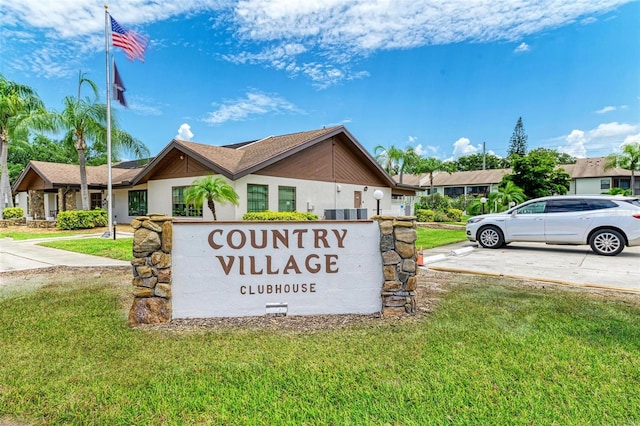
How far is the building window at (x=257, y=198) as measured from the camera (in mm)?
15734

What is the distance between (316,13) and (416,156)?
86.8ft

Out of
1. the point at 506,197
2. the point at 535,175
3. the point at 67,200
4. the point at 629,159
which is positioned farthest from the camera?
the point at 629,159

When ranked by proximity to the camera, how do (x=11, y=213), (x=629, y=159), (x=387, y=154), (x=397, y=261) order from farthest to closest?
(x=387, y=154) → (x=629, y=159) → (x=11, y=213) → (x=397, y=261)

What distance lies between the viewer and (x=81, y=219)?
19.1 m

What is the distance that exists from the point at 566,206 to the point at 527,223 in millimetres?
1072

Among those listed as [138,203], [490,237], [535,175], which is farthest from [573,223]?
[138,203]

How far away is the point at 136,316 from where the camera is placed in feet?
14.1

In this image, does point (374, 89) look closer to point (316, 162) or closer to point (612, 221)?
point (316, 162)

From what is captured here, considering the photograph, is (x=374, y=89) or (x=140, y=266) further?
(x=374, y=89)

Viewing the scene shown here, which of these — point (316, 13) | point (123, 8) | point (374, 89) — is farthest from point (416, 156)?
point (123, 8)

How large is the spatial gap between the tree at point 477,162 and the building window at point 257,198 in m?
57.1

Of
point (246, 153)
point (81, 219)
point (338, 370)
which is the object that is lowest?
point (338, 370)

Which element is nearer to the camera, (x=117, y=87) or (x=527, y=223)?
(x=527, y=223)

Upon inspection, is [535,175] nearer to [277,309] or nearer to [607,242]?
[607,242]
